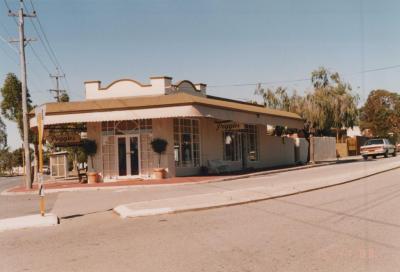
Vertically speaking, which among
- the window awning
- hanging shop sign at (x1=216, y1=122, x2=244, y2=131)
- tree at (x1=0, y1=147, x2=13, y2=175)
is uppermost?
the window awning

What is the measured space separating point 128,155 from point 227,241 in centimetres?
1842

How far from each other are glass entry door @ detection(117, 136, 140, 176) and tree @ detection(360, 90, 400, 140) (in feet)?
195

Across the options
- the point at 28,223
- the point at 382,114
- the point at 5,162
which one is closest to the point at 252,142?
the point at 28,223

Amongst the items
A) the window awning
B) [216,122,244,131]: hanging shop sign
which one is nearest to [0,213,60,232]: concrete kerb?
the window awning

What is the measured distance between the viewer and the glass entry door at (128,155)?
1038 inches

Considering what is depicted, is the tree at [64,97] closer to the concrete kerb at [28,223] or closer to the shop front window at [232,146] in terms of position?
the shop front window at [232,146]

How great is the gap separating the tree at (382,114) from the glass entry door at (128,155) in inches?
2343

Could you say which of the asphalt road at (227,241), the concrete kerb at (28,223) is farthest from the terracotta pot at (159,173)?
the concrete kerb at (28,223)

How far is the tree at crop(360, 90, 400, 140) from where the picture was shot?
82875 millimetres

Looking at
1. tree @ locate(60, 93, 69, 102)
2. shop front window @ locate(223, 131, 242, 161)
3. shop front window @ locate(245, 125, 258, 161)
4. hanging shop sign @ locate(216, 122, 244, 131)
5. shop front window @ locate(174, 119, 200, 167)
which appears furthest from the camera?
tree @ locate(60, 93, 69, 102)

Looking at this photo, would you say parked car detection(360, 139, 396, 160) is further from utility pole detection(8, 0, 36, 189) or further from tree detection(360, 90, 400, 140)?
tree detection(360, 90, 400, 140)

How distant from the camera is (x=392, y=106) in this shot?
97375 mm

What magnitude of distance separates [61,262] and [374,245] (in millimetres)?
4741

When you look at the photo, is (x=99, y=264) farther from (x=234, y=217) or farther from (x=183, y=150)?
(x=183, y=150)
